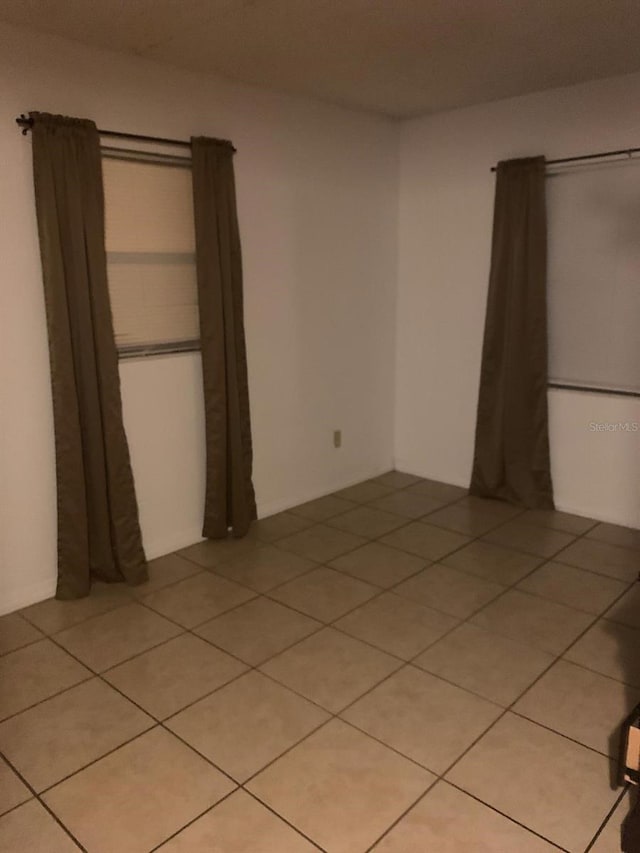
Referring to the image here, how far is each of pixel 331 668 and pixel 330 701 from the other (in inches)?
7.4

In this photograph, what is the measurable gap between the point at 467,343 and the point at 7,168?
8.66ft

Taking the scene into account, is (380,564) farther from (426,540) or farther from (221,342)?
(221,342)

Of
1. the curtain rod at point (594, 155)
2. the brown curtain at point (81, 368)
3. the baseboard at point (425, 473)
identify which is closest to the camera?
the brown curtain at point (81, 368)

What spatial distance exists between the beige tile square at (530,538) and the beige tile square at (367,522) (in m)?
0.52

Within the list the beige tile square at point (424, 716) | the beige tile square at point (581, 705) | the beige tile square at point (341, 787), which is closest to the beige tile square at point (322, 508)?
the beige tile square at point (424, 716)

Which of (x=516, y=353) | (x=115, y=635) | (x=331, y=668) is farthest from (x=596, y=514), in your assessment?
(x=115, y=635)

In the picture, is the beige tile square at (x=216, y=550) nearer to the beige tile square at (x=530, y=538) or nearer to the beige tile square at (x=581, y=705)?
the beige tile square at (x=530, y=538)

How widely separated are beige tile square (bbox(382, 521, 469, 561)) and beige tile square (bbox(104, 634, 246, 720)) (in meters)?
1.24

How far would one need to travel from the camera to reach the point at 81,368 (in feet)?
9.30

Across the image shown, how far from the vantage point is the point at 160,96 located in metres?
3.04

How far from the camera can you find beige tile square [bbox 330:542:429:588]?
10.4 ft

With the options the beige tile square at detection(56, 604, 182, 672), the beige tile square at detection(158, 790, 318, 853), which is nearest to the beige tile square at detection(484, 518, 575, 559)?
the beige tile square at detection(56, 604, 182, 672)

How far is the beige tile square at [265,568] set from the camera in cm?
313

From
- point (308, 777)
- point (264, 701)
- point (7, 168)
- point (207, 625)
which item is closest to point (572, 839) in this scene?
point (308, 777)
